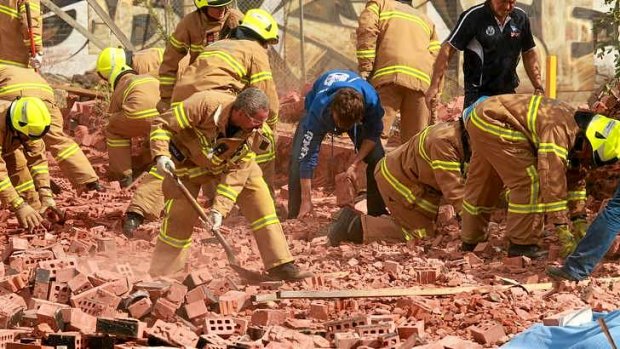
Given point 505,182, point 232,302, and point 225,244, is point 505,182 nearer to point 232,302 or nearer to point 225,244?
point 225,244

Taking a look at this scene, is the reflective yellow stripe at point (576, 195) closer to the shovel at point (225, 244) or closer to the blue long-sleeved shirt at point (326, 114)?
the blue long-sleeved shirt at point (326, 114)

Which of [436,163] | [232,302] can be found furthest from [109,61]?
[232,302]

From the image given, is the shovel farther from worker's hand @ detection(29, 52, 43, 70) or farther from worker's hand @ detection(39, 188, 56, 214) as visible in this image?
worker's hand @ detection(29, 52, 43, 70)

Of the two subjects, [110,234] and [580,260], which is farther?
[110,234]

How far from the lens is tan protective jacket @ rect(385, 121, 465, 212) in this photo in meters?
10.2

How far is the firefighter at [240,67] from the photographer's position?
11047mm

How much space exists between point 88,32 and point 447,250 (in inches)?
390

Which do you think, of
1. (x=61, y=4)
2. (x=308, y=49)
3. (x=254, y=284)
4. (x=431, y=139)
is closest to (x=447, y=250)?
(x=431, y=139)

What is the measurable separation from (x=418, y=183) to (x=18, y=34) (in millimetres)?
4972

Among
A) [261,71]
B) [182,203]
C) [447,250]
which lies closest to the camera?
[182,203]

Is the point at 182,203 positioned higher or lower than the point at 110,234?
higher

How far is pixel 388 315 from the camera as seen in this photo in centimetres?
814

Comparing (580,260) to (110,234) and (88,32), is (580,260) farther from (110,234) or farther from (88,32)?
(88,32)

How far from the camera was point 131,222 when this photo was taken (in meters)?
11.8
